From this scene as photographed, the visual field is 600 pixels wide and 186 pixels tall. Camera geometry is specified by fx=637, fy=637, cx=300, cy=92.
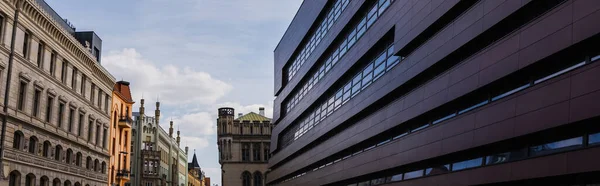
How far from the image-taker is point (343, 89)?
1876 inches

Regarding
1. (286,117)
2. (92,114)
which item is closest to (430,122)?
(92,114)

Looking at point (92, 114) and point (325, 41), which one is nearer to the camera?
point (325, 41)

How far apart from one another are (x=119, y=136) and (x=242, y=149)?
133 feet

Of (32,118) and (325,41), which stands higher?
(325,41)

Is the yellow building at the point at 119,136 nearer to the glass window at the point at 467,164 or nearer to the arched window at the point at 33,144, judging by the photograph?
the arched window at the point at 33,144

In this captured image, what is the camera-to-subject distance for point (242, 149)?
106 metres

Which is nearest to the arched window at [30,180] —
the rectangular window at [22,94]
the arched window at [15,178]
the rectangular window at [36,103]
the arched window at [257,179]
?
the arched window at [15,178]

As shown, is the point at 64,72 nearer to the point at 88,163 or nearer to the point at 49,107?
the point at 49,107

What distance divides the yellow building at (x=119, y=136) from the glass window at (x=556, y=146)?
48.6 m

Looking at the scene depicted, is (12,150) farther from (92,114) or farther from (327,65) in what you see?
(327,65)

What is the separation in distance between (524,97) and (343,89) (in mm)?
25605

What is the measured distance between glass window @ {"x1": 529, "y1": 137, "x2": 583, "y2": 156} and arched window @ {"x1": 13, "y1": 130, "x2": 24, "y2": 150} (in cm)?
3134

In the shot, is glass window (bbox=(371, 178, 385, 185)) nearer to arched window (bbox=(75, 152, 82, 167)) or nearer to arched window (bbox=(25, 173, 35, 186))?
arched window (bbox=(25, 173, 35, 186))

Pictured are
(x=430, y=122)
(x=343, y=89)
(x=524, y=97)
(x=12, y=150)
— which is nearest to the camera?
(x=524, y=97)
